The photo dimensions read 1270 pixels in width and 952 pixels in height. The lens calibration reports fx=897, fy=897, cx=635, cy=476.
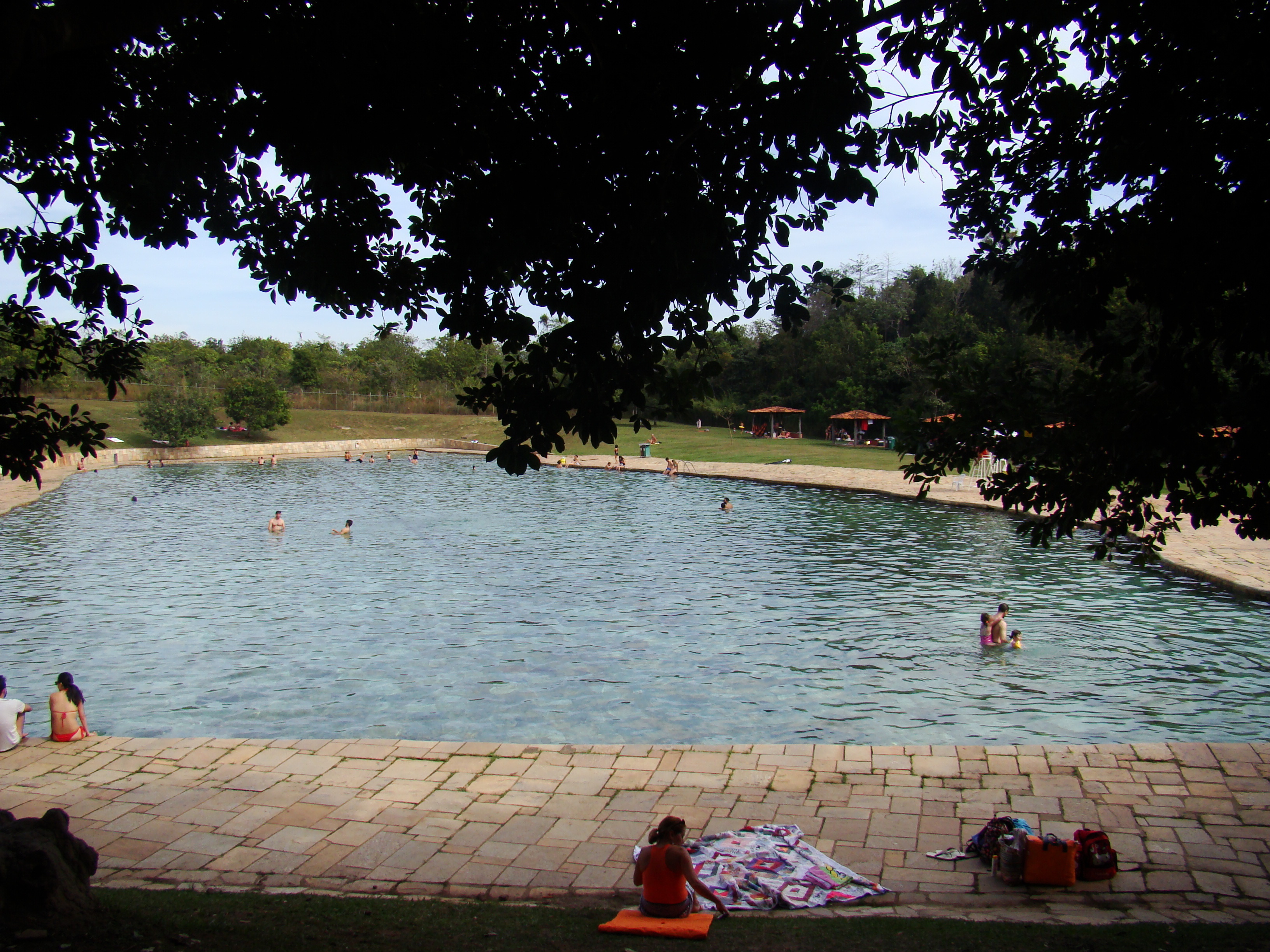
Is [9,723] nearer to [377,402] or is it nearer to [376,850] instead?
[376,850]

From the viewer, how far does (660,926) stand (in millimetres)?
5516

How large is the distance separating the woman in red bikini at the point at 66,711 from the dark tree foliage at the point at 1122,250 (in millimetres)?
9274

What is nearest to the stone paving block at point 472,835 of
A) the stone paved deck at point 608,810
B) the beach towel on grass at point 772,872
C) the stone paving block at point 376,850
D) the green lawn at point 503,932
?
the stone paved deck at point 608,810

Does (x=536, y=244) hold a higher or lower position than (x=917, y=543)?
higher

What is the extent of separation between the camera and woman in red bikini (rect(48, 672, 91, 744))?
388 inches

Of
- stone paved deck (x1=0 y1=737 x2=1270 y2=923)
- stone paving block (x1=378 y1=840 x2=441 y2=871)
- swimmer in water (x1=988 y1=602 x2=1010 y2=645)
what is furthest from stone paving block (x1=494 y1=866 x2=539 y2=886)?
swimmer in water (x1=988 y1=602 x2=1010 y2=645)

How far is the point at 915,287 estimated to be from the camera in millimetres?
76375

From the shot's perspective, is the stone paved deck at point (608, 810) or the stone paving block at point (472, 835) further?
the stone paving block at point (472, 835)

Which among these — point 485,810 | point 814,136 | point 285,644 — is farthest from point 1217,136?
point 285,644

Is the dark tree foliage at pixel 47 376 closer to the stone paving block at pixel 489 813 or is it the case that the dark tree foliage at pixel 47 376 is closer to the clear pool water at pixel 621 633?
the stone paving block at pixel 489 813

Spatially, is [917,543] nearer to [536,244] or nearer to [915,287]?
[536,244]

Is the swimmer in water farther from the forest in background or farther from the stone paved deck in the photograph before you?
the forest in background

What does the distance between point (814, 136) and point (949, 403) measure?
2.40 m

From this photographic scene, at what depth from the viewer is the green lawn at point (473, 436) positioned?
2127 inches
